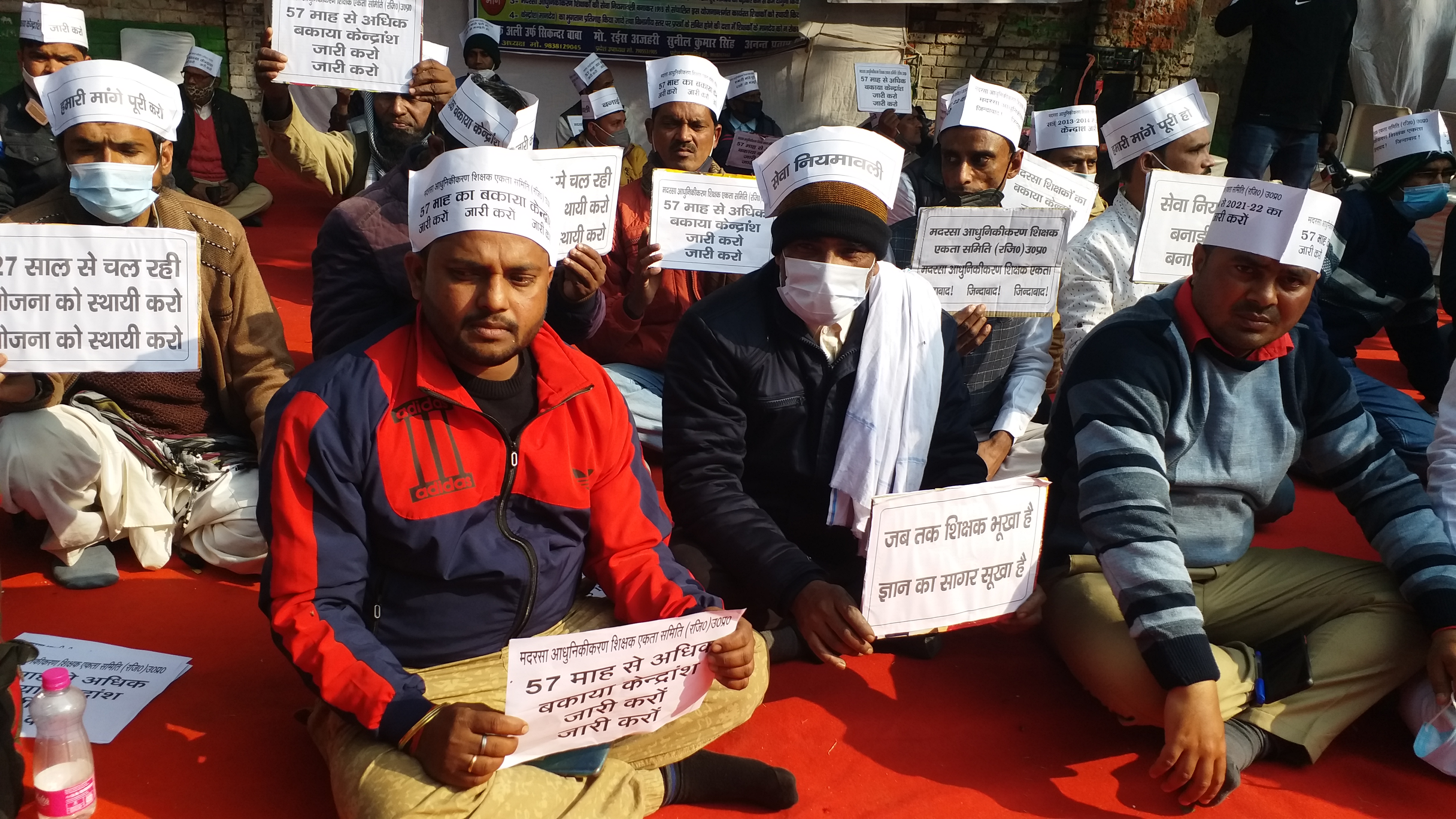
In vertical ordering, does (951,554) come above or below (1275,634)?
above

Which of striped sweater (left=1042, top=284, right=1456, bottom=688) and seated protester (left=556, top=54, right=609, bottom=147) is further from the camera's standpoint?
seated protester (left=556, top=54, right=609, bottom=147)

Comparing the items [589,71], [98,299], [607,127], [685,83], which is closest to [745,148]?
[607,127]

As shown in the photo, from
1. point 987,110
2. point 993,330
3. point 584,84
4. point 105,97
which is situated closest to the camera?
point 105,97

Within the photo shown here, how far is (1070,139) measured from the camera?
5387mm

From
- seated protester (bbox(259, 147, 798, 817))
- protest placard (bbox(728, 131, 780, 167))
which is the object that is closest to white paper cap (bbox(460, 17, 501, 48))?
protest placard (bbox(728, 131, 780, 167))

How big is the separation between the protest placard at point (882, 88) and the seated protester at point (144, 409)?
5.51m

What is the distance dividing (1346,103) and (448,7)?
9.08 m

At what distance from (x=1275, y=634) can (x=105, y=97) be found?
3.88 m

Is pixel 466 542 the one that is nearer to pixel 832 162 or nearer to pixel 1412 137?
pixel 832 162

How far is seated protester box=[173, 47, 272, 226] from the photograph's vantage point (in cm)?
986

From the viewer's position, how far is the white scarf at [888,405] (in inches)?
127

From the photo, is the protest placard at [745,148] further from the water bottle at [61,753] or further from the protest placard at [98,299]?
the water bottle at [61,753]

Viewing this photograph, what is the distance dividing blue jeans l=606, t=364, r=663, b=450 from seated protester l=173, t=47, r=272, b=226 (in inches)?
251

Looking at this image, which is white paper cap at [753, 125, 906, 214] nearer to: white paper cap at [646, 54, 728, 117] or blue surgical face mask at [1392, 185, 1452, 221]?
white paper cap at [646, 54, 728, 117]
